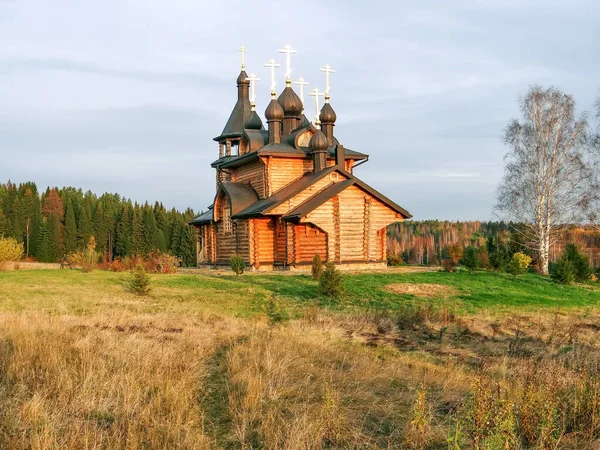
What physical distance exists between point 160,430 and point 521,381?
4112mm

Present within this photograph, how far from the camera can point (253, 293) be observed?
679 inches

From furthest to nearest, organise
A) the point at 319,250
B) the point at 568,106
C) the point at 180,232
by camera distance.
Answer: the point at 180,232, the point at 568,106, the point at 319,250

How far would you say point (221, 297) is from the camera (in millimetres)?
16375

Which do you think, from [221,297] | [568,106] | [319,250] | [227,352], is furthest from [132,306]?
[568,106]

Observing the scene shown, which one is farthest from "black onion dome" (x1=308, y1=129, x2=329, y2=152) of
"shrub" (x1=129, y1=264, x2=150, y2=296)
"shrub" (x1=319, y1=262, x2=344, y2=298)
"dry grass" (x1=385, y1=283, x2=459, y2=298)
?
"shrub" (x1=129, y1=264, x2=150, y2=296)

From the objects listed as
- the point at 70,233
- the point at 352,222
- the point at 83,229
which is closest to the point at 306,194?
the point at 352,222

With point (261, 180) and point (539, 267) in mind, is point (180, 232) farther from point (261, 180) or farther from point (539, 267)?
point (539, 267)

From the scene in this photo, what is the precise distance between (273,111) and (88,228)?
1786 inches

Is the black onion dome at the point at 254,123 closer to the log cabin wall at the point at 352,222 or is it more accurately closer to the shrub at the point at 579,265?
the log cabin wall at the point at 352,222

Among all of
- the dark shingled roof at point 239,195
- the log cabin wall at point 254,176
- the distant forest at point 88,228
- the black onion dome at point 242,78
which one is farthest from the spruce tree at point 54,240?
the dark shingled roof at point 239,195

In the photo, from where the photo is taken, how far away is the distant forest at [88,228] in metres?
64.2

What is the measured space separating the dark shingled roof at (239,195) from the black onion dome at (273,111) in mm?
3469

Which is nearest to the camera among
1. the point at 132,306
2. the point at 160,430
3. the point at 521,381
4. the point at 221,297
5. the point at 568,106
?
the point at 160,430

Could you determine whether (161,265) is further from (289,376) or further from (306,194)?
(289,376)
